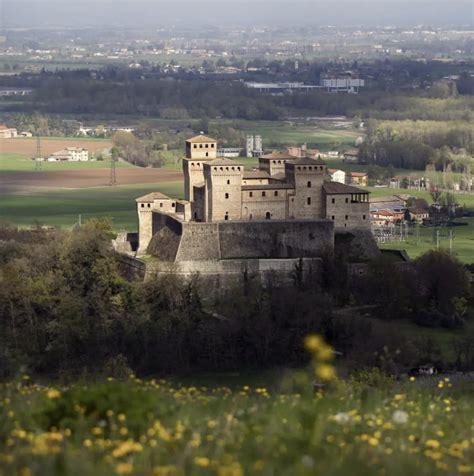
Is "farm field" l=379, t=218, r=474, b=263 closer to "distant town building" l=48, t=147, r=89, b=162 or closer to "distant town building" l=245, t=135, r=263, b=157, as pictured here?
"distant town building" l=245, t=135, r=263, b=157

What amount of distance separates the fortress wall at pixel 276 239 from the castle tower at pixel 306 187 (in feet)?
2.31

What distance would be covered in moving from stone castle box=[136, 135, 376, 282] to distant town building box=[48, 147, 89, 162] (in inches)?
1180

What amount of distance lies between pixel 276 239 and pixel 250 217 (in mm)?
955

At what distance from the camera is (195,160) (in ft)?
102

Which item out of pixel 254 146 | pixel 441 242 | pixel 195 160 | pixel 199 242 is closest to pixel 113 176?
pixel 254 146

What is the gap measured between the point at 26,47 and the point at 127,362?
115 m

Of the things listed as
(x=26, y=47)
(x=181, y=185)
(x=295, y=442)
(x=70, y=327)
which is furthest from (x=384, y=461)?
(x=26, y=47)

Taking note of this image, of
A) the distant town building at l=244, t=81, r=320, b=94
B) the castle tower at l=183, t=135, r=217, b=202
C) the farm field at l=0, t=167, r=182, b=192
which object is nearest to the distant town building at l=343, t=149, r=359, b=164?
the farm field at l=0, t=167, r=182, b=192

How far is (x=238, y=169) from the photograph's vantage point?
29656 millimetres

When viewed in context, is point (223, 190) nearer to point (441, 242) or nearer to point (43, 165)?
point (441, 242)

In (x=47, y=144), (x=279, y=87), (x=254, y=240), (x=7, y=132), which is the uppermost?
(x=254, y=240)

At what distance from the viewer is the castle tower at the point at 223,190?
1163 inches

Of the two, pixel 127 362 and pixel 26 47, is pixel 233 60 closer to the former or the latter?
pixel 26 47

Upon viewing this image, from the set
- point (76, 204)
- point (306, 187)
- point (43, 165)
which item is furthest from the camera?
point (43, 165)
